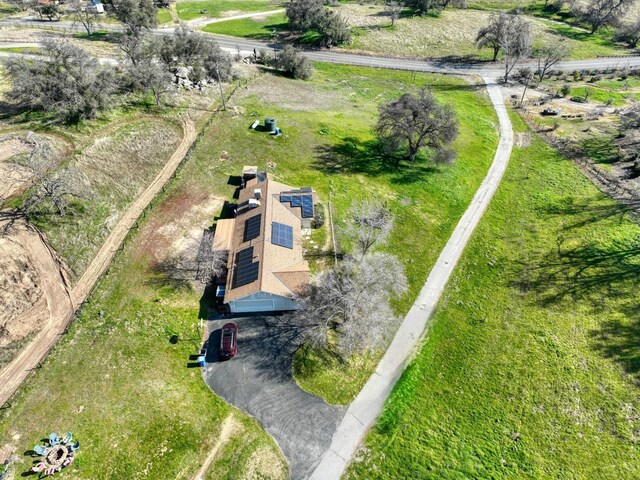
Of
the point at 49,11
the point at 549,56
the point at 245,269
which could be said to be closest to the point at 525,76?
the point at 549,56

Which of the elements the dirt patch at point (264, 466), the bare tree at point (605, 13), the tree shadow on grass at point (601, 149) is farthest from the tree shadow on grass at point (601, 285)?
the bare tree at point (605, 13)

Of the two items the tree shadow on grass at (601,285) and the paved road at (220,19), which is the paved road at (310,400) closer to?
the tree shadow on grass at (601,285)

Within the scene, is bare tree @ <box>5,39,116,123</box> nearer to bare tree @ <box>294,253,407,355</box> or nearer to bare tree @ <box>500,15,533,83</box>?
bare tree @ <box>294,253,407,355</box>

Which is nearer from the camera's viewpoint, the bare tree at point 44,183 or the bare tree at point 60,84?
the bare tree at point 44,183

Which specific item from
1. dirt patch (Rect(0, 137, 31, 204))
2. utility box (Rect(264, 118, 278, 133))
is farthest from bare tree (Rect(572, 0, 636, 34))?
dirt patch (Rect(0, 137, 31, 204))

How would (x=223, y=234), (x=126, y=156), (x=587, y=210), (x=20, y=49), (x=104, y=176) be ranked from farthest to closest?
1. (x=20, y=49)
2. (x=587, y=210)
3. (x=126, y=156)
4. (x=104, y=176)
5. (x=223, y=234)

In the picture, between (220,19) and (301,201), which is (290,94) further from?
(220,19)

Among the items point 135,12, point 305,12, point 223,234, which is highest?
point 135,12
